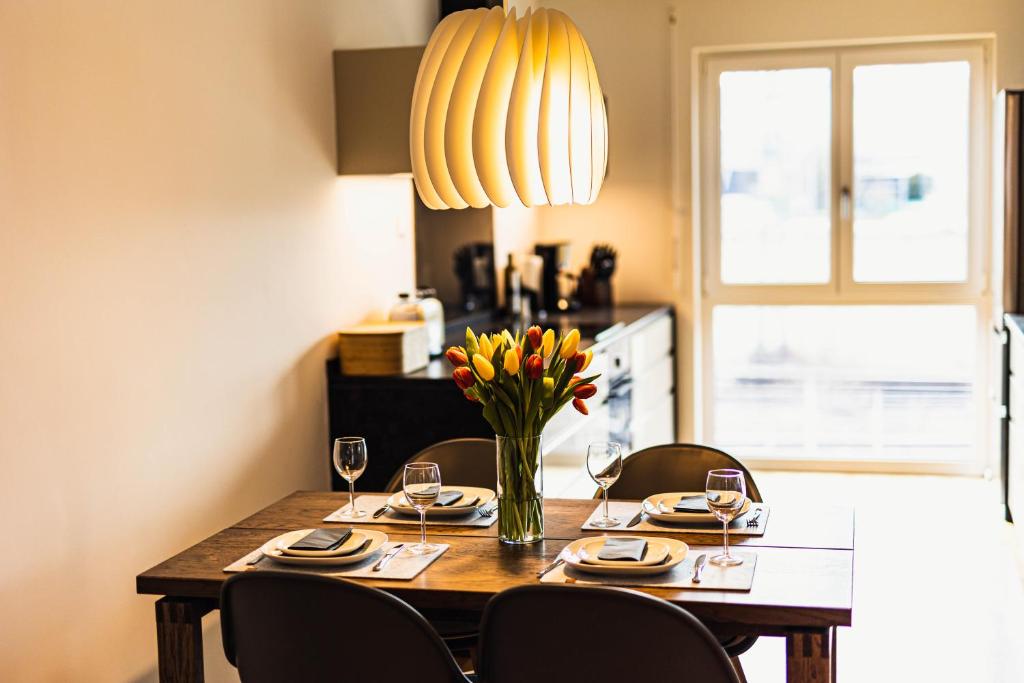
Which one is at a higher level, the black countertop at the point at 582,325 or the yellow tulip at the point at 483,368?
the yellow tulip at the point at 483,368

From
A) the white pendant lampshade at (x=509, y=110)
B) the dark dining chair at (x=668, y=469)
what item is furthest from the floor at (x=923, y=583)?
the white pendant lampshade at (x=509, y=110)

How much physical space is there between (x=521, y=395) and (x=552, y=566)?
0.33 m

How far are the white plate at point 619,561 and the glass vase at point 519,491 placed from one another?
131 mm

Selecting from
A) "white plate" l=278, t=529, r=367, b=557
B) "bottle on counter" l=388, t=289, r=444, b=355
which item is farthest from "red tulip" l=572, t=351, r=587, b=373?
"bottle on counter" l=388, t=289, r=444, b=355

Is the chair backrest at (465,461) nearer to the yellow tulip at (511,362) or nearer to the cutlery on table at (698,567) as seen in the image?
the yellow tulip at (511,362)

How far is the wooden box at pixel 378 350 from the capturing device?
3.70 metres

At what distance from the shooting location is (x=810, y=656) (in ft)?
6.13

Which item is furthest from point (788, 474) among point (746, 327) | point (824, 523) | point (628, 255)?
point (824, 523)

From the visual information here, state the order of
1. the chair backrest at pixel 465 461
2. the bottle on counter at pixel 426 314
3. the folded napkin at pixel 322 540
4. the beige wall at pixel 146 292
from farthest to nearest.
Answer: the bottle on counter at pixel 426 314
the chair backrest at pixel 465 461
the beige wall at pixel 146 292
the folded napkin at pixel 322 540

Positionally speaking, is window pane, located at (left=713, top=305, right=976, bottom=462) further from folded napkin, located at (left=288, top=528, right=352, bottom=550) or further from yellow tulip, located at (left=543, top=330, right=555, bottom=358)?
folded napkin, located at (left=288, top=528, right=352, bottom=550)

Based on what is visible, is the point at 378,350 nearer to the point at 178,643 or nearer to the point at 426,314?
the point at 426,314

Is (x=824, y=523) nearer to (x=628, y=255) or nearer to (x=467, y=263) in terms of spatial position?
(x=467, y=263)

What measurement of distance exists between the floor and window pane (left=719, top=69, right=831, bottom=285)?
1.14 meters

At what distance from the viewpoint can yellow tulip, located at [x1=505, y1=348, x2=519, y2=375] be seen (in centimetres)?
219
